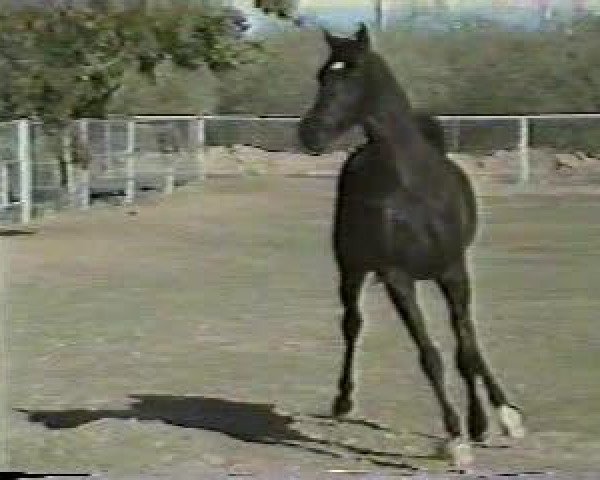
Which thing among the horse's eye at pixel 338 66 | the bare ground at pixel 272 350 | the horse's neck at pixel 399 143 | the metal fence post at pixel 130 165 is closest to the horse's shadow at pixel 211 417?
the bare ground at pixel 272 350

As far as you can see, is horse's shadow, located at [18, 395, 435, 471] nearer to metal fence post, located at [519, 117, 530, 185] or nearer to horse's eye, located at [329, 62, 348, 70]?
metal fence post, located at [519, 117, 530, 185]

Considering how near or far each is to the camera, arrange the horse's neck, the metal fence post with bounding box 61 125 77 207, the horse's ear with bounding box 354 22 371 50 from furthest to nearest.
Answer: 1. the metal fence post with bounding box 61 125 77 207
2. the horse's neck
3. the horse's ear with bounding box 354 22 371 50

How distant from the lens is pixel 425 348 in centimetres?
664

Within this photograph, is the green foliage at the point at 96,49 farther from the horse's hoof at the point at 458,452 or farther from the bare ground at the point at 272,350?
the horse's hoof at the point at 458,452

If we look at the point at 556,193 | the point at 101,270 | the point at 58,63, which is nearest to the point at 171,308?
Answer: the point at 101,270

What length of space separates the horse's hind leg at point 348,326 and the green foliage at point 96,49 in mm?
845

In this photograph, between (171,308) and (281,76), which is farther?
(171,308)

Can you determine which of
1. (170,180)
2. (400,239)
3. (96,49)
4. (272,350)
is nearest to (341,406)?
(272,350)

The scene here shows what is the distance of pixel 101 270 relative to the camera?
7.64 meters

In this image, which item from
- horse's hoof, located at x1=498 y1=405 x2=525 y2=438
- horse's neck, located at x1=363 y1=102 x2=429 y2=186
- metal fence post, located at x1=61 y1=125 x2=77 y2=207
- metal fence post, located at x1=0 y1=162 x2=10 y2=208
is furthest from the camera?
metal fence post, located at x1=0 y1=162 x2=10 y2=208

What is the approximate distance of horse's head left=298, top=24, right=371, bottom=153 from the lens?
6.40 metres

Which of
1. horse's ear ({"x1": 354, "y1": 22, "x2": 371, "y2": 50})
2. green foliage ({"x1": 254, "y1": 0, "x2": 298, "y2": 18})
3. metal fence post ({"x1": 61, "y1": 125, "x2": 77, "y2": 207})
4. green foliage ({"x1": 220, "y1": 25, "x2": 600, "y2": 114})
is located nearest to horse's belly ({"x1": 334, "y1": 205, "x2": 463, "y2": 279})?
green foliage ({"x1": 220, "y1": 25, "x2": 600, "y2": 114})

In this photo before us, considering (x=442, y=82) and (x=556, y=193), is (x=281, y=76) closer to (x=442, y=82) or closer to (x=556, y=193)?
(x=442, y=82)

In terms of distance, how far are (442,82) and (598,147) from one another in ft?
1.96
